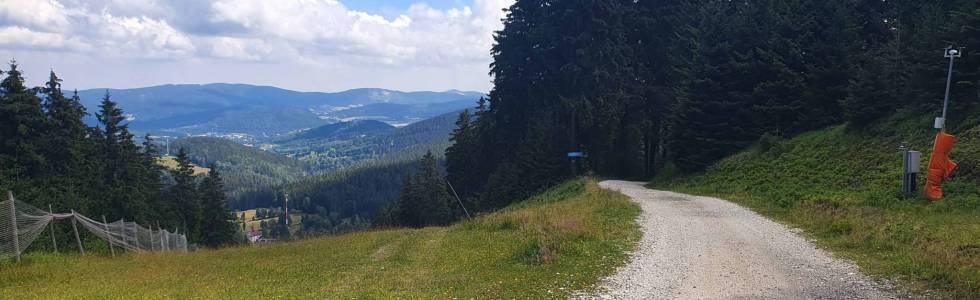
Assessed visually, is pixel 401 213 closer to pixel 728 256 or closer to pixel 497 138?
pixel 497 138

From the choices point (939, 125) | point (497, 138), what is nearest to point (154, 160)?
point (497, 138)

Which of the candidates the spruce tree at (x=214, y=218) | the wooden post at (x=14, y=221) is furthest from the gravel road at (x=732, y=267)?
the spruce tree at (x=214, y=218)

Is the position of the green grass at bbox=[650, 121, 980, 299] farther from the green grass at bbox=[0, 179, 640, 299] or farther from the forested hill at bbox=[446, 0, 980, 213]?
the green grass at bbox=[0, 179, 640, 299]

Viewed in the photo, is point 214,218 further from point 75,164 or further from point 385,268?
point 385,268

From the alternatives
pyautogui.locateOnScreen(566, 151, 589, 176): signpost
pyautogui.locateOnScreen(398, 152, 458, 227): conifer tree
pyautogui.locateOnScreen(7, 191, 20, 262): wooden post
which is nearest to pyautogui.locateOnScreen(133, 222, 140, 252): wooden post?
pyautogui.locateOnScreen(7, 191, 20, 262): wooden post

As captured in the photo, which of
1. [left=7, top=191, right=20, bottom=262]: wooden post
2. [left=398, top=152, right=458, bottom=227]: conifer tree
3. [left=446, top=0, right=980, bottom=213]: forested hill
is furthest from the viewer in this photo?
[left=398, top=152, right=458, bottom=227]: conifer tree

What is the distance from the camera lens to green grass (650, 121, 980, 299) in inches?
429

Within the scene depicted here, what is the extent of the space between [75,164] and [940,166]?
53.9m

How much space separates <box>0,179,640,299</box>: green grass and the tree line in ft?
27.8

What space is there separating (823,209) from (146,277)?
63.3 feet

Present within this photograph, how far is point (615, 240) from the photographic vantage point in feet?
50.5

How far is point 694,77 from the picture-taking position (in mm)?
39688

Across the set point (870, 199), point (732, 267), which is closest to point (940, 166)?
point (870, 199)

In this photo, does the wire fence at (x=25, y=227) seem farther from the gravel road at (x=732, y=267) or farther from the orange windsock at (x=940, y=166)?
→ the orange windsock at (x=940, y=166)
